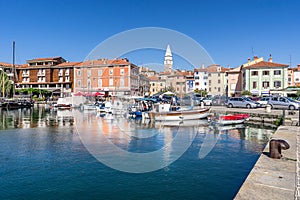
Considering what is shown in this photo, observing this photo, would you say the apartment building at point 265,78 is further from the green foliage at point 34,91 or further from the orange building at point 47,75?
the green foliage at point 34,91

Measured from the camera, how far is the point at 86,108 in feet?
137

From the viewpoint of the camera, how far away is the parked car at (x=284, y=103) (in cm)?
2592

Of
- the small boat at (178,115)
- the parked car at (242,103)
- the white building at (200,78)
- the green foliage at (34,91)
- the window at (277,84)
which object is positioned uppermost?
the white building at (200,78)

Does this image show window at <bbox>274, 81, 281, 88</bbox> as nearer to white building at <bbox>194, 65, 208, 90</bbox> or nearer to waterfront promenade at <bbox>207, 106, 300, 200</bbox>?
white building at <bbox>194, 65, 208, 90</bbox>

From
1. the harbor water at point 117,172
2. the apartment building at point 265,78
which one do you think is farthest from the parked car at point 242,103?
the apartment building at point 265,78

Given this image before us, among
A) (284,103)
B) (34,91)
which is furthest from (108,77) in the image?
(284,103)

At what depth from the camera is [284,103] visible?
27125 millimetres

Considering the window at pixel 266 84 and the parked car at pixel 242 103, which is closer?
the parked car at pixel 242 103

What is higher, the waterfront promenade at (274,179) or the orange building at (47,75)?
the orange building at (47,75)

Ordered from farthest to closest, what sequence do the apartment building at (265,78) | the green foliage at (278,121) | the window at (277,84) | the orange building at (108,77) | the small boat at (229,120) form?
the orange building at (108,77), the window at (277,84), the apartment building at (265,78), the small boat at (229,120), the green foliage at (278,121)

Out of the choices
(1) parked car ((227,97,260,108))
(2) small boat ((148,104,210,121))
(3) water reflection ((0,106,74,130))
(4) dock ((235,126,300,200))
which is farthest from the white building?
(4) dock ((235,126,300,200))

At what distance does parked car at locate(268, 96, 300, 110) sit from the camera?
85.0ft

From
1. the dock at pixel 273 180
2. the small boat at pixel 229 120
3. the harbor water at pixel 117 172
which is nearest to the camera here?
the dock at pixel 273 180

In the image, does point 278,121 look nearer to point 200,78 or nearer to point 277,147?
point 277,147
